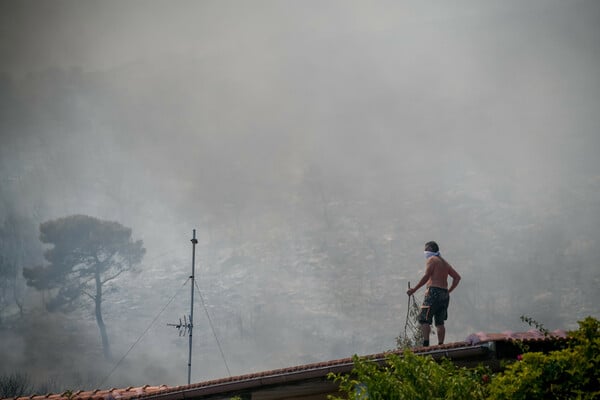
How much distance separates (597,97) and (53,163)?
9745cm

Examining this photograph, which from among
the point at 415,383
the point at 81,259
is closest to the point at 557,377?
the point at 415,383

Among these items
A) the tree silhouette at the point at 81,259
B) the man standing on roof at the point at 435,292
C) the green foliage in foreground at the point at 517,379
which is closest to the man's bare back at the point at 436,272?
the man standing on roof at the point at 435,292

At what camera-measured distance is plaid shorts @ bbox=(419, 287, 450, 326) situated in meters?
10.7

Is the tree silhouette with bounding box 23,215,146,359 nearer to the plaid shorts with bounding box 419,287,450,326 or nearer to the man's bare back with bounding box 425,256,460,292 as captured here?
the plaid shorts with bounding box 419,287,450,326

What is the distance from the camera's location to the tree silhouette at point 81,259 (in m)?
69.1

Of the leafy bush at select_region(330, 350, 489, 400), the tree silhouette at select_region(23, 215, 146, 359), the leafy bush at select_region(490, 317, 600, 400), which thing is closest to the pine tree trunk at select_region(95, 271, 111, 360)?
the tree silhouette at select_region(23, 215, 146, 359)

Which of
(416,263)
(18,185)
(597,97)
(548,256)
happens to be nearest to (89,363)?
(416,263)

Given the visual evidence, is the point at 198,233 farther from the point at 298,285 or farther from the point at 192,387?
the point at 192,387

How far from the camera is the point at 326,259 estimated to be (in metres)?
88.6

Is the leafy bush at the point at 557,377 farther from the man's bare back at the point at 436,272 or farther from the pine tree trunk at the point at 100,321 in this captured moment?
the pine tree trunk at the point at 100,321

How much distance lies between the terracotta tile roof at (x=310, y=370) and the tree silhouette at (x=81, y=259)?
6035 cm

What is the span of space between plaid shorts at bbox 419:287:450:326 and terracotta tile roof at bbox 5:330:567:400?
1.91m

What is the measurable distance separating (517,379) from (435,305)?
4.90 m

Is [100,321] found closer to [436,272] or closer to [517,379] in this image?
[436,272]
